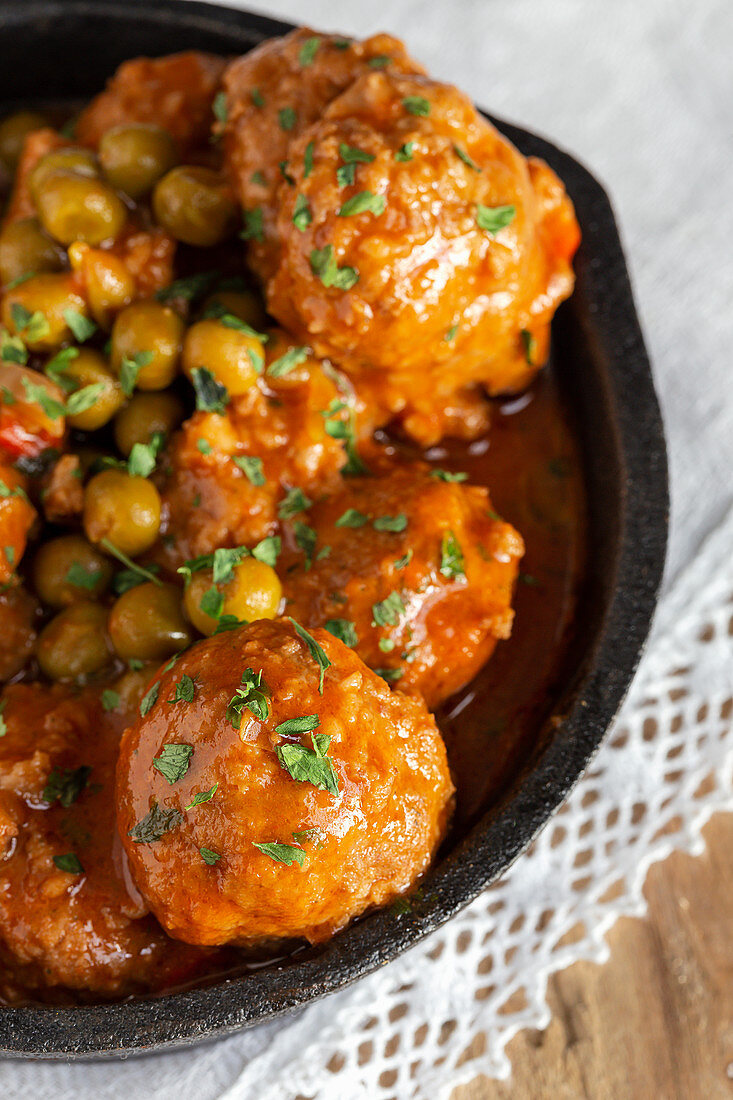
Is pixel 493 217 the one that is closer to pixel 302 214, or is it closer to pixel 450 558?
pixel 302 214

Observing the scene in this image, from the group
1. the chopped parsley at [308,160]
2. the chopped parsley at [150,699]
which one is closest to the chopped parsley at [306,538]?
the chopped parsley at [150,699]

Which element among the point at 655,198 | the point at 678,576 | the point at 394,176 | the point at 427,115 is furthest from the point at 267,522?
the point at 655,198

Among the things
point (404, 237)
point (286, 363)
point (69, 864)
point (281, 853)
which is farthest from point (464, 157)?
point (69, 864)

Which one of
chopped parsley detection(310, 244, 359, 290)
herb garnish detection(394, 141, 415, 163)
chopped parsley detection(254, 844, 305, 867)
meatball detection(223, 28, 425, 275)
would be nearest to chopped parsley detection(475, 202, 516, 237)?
herb garnish detection(394, 141, 415, 163)

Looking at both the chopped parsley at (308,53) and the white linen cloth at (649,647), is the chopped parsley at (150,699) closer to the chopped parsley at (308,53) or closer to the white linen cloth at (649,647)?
the white linen cloth at (649,647)

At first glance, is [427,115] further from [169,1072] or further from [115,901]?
[169,1072]

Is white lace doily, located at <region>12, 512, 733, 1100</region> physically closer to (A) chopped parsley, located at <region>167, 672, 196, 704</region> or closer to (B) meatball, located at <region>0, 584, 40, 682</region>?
(B) meatball, located at <region>0, 584, 40, 682</region>
